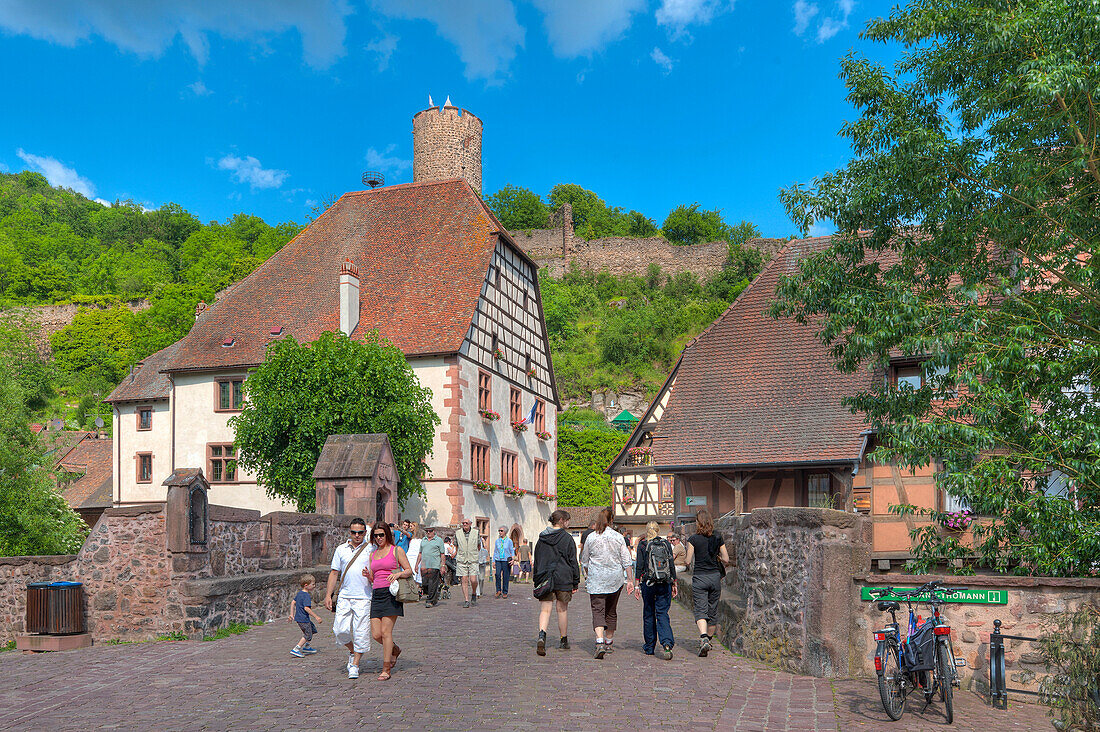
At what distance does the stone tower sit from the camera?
65875 millimetres

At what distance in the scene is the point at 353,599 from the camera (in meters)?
10.1

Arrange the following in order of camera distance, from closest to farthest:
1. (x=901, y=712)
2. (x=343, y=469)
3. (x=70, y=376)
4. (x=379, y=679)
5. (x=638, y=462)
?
(x=901, y=712) → (x=379, y=679) → (x=343, y=469) → (x=638, y=462) → (x=70, y=376)

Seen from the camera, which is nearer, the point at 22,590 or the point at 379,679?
the point at 379,679

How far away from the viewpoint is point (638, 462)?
39.5 metres

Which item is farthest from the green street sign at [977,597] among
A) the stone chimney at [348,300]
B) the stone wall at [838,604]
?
the stone chimney at [348,300]

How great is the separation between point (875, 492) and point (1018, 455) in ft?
31.2

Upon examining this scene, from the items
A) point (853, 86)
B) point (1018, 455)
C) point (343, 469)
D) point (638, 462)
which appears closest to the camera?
point (1018, 455)

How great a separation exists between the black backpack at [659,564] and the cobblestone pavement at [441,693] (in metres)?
0.81

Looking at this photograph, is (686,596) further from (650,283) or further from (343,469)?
(650,283)

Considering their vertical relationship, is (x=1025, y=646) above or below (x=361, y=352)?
below

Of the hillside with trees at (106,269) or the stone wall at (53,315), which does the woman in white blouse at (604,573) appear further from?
the stone wall at (53,315)

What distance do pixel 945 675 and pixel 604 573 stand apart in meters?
3.94

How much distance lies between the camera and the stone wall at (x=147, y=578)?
43.2 ft

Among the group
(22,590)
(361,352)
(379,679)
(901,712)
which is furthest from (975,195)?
(361,352)
